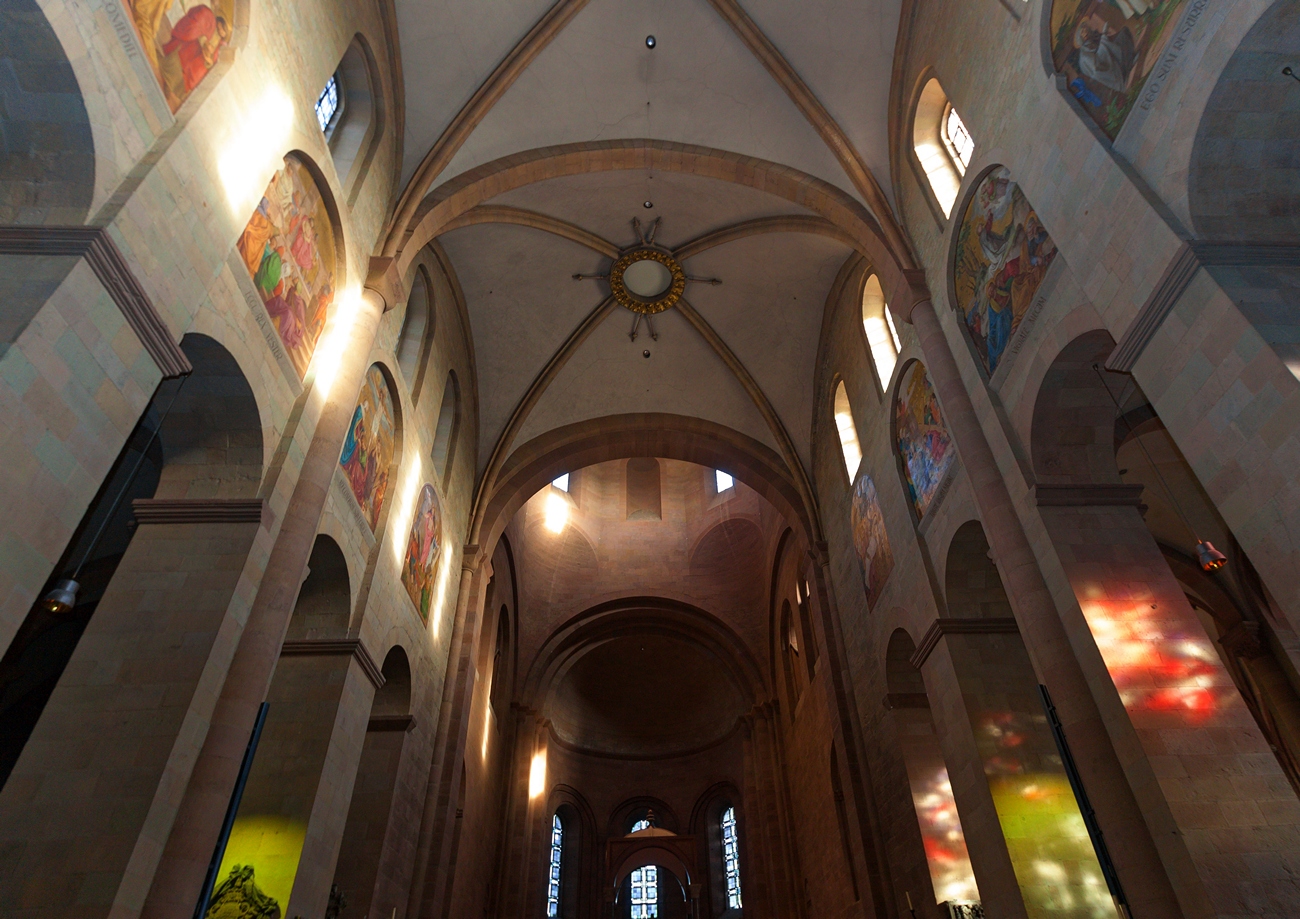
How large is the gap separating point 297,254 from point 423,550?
564 centimetres

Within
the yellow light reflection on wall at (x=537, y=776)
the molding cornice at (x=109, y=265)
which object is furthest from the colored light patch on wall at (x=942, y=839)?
the yellow light reflection on wall at (x=537, y=776)

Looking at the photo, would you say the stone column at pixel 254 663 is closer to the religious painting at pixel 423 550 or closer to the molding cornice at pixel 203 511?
the molding cornice at pixel 203 511

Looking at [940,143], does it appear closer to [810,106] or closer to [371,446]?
[810,106]

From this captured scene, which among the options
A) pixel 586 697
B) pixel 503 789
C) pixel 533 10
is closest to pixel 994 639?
pixel 533 10

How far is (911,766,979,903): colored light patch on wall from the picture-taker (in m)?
10.2

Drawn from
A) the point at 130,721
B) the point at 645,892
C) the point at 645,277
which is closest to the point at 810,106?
the point at 645,277

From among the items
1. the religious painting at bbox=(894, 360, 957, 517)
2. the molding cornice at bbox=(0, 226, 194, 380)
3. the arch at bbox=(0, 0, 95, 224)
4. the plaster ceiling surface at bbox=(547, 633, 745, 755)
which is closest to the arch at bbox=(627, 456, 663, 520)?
the plaster ceiling surface at bbox=(547, 633, 745, 755)

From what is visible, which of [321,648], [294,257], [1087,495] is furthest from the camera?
[321,648]

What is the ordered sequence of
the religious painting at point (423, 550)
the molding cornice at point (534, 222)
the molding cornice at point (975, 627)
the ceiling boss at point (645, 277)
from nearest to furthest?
1. the molding cornice at point (975, 627)
2. the religious painting at point (423, 550)
3. the molding cornice at point (534, 222)
4. the ceiling boss at point (645, 277)

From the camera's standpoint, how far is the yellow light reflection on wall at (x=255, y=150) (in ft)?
22.1

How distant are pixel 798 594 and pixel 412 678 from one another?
33.5 ft

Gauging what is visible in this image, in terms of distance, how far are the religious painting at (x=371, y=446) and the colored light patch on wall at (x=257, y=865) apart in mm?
3625

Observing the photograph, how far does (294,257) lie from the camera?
8250 millimetres

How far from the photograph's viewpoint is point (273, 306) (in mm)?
7828
